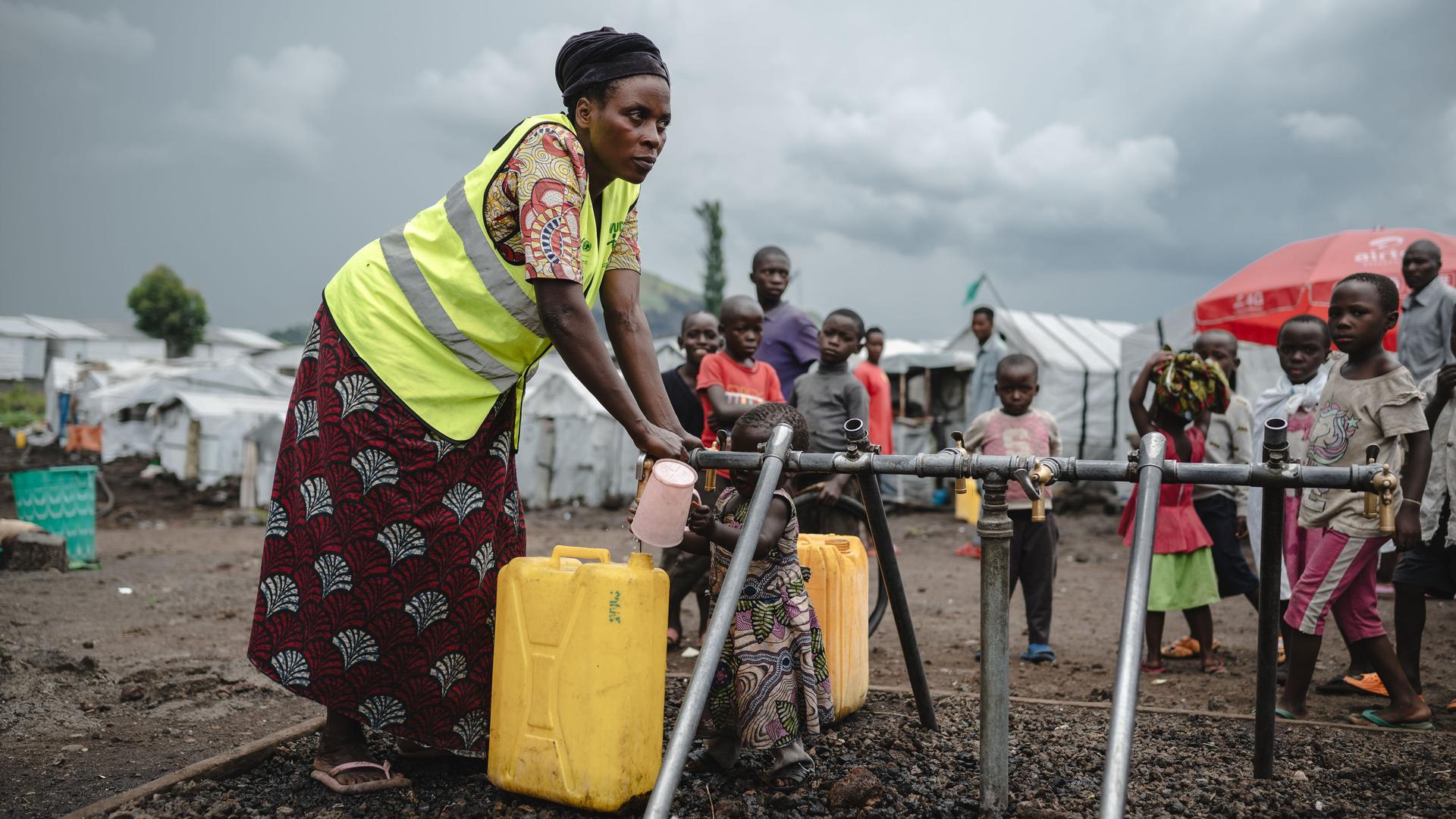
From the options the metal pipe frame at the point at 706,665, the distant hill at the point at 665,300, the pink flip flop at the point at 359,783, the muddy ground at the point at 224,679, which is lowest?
the muddy ground at the point at 224,679

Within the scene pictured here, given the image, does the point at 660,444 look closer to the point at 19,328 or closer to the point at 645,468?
the point at 645,468

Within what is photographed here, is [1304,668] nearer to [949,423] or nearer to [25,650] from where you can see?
[25,650]

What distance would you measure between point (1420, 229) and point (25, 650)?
34.3ft

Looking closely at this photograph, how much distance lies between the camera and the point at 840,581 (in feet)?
10.7

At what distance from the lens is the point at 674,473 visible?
2.18 metres

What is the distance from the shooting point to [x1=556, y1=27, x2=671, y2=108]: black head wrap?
2.28m

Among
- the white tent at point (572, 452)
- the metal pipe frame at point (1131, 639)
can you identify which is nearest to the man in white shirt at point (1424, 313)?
the metal pipe frame at point (1131, 639)

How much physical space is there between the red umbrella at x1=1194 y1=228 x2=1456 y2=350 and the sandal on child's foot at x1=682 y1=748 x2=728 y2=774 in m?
6.73

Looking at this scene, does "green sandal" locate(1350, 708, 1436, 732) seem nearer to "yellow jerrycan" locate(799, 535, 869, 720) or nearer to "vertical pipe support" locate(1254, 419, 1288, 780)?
"vertical pipe support" locate(1254, 419, 1288, 780)

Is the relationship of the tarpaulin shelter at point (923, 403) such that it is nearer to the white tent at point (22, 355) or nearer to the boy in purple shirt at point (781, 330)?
the boy in purple shirt at point (781, 330)

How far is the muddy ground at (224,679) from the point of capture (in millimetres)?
2863

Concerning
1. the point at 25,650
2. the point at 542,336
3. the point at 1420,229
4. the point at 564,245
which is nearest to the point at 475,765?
the point at 542,336

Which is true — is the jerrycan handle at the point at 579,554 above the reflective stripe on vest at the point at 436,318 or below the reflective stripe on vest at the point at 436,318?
below

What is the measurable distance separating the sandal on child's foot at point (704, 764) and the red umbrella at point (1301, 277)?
22.1 ft
